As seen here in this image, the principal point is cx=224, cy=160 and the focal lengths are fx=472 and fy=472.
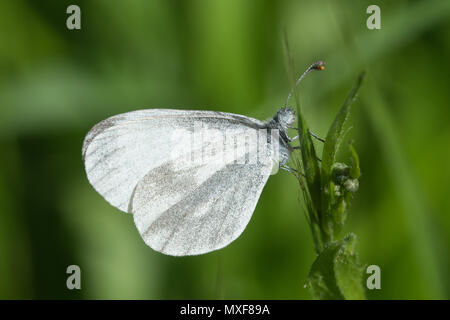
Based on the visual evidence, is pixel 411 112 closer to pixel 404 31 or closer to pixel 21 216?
pixel 404 31

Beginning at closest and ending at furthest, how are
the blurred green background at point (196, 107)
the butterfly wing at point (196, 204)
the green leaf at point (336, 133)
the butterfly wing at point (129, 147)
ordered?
1. the green leaf at point (336, 133)
2. the butterfly wing at point (196, 204)
3. the butterfly wing at point (129, 147)
4. the blurred green background at point (196, 107)

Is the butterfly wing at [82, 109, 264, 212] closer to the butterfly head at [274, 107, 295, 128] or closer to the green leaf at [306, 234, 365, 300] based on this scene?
the butterfly head at [274, 107, 295, 128]

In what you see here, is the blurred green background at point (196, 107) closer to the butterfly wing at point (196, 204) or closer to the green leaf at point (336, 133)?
the butterfly wing at point (196, 204)

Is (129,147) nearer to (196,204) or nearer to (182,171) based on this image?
(182,171)

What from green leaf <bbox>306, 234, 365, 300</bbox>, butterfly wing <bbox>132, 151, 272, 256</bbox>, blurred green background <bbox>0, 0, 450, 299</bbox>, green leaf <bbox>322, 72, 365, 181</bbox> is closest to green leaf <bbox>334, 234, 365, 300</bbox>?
green leaf <bbox>306, 234, 365, 300</bbox>

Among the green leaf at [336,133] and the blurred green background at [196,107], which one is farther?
the blurred green background at [196,107]

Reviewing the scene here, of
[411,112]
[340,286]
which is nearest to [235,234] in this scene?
[340,286]

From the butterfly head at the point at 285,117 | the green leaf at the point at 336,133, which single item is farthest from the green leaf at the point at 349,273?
the butterfly head at the point at 285,117

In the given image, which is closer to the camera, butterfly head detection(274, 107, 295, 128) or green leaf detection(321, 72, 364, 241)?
green leaf detection(321, 72, 364, 241)
